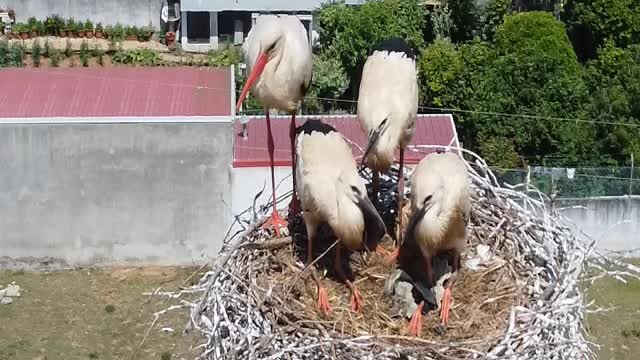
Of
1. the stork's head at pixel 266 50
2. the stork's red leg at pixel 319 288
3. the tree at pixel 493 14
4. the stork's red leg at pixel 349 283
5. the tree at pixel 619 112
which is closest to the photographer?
the stork's red leg at pixel 319 288

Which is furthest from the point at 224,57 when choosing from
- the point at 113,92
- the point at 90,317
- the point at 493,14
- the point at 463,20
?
the point at 90,317

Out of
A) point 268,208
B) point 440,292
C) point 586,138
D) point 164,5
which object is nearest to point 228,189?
point 586,138

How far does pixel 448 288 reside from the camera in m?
5.96

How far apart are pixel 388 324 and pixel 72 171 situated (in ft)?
25.2

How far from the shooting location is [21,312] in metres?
11.9

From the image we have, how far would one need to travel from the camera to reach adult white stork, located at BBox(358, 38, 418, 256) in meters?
5.90

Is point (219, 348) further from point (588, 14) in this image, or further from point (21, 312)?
point (588, 14)

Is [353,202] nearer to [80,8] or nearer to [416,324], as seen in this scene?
[416,324]

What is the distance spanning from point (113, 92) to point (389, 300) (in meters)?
8.71

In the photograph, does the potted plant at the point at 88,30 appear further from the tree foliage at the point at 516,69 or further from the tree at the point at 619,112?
the tree at the point at 619,112

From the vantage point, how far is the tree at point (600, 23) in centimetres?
1723

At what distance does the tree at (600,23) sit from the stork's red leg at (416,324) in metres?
12.3

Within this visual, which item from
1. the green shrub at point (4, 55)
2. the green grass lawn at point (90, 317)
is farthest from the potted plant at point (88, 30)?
the green grass lawn at point (90, 317)

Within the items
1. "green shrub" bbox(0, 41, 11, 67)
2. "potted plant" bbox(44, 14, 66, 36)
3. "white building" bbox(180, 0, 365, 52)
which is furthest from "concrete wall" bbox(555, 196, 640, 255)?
"potted plant" bbox(44, 14, 66, 36)
